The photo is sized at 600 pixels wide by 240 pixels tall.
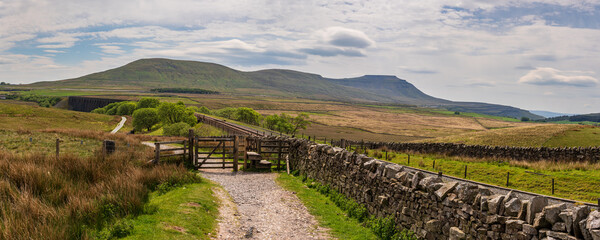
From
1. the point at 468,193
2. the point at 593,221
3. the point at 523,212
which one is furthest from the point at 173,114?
the point at 593,221

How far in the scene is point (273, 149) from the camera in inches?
1021

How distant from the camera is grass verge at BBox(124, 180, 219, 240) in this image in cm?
980

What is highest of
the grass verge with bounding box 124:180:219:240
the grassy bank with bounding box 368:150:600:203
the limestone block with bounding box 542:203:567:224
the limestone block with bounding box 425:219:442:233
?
the limestone block with bounding box 542:203:567:224

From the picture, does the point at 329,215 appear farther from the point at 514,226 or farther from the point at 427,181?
the point at 514,226

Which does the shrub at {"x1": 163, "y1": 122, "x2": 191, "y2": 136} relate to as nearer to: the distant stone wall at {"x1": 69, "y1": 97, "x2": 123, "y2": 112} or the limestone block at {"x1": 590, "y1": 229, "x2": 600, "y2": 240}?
the limestone block at {"x1": 590, "y1": 229, "x2": 600, "y2": 240}

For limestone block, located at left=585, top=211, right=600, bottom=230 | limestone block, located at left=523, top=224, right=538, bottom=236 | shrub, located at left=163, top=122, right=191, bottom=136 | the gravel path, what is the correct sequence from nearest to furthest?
limestone block, located at left=585, top=211, right=600, bottom=230
limestone block, located at left=523, top=224, right=538, bottom=236
the gravel path
shrub, located at left=163, top=122, right=191, bottom=136

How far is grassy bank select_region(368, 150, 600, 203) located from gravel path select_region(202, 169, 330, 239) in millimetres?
15009

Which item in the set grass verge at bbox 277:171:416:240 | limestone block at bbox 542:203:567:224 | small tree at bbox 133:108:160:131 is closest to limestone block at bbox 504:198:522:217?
limestone block at bbox 542:203:567:224

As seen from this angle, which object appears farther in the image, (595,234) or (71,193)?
(71,193)

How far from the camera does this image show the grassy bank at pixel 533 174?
2097 centimetres

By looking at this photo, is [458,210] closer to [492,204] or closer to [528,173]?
[492,204]

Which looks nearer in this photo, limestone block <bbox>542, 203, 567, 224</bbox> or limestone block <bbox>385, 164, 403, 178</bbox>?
limestone block <bbox>542, 203, 567, 224</bbox>

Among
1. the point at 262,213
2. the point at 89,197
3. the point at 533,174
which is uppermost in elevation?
the point at 89,197

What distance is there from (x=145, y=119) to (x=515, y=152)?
7711 cm
